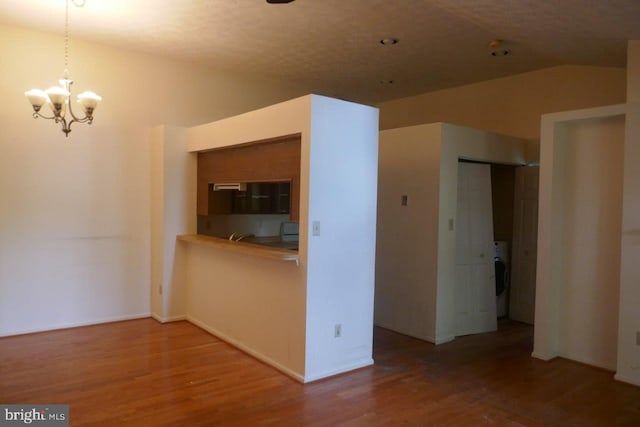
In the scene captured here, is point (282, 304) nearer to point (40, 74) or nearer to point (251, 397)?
point (251, 397)

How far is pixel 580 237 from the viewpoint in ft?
13.6

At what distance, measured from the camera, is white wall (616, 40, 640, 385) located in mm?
3613

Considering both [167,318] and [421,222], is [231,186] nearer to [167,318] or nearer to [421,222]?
[167,318]

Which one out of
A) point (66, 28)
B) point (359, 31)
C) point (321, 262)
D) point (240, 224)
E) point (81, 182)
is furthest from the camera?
point (240, 224)

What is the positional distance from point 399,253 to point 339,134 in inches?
74.4

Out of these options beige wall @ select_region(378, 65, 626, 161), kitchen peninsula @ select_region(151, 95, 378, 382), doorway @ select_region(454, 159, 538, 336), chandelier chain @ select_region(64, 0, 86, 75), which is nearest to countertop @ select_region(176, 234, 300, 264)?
kitchen peninsula @ select_region(151, 95, 378, 382)

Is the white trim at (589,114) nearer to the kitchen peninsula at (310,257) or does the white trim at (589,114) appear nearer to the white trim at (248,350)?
the kitchen peninsula at (310,257)

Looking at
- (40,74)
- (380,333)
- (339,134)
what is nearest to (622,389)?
(380,333)

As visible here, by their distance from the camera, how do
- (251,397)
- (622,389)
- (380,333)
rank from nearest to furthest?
(251,397), (622,389), (380,333)

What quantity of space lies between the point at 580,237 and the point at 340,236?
2.32m

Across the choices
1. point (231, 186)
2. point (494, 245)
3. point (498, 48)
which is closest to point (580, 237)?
point (494, 245)

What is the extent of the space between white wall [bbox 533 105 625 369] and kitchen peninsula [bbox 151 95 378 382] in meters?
1.69

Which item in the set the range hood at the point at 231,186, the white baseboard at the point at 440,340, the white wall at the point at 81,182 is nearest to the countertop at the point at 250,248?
the range hood at the point at 231,186

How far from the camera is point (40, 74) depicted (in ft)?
15.1
